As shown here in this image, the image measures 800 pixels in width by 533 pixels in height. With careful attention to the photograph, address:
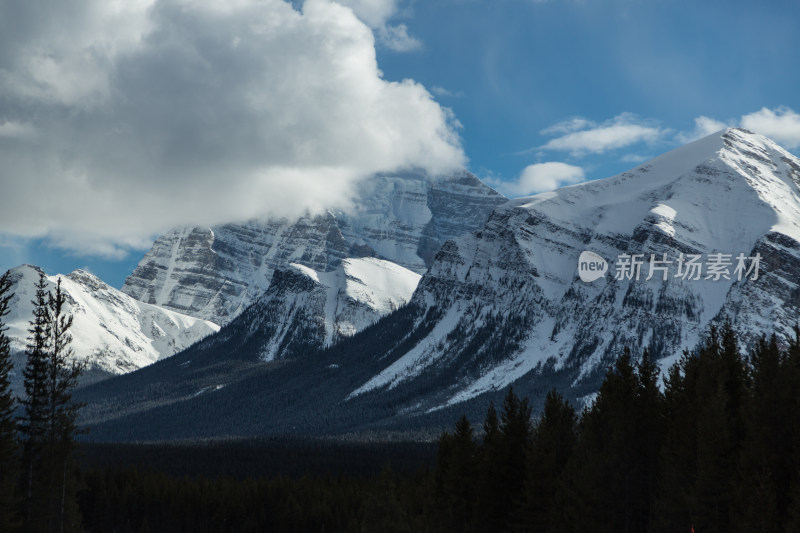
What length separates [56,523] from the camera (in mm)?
79250

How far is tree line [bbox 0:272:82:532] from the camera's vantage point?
242 feet

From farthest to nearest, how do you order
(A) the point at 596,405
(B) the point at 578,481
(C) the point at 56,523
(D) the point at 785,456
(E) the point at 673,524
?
(A) the point at 596,405
(C) the point at 56,523
(B) the point at 578,481
(E) the point at 673,524
(D) the point at 785,456

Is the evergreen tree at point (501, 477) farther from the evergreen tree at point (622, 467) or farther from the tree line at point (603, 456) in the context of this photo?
the evergreen tree at point (622, 467)

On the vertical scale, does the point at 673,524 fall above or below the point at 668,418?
below

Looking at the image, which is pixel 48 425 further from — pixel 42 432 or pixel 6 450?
pixel 6 450

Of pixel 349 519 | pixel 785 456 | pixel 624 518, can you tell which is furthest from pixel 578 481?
pixel 349 519

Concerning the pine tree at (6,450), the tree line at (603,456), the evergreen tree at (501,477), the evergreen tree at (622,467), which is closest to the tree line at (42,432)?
the pine tree at (6,450)

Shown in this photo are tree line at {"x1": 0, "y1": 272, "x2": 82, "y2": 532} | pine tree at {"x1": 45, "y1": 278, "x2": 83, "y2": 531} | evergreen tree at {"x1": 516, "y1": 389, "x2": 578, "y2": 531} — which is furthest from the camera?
Answer: evergreen tree at {"x1": 516, "y1": 389, "x2": 578, "y2": 531}

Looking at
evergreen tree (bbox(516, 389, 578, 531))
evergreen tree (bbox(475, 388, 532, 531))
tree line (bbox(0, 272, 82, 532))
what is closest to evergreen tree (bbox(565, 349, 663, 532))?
evergreen tree (bbox(516, 389, 578, 531))

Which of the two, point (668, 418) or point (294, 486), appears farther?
point (294, 486)

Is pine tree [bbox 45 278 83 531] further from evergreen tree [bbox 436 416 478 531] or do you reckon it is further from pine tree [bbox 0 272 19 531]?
evergreen tree [bbox 436 416 478 531]

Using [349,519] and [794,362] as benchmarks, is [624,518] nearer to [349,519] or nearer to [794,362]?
[794,362]

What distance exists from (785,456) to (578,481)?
19.0 metres

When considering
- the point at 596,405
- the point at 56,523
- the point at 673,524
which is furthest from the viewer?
the point at 596,405
